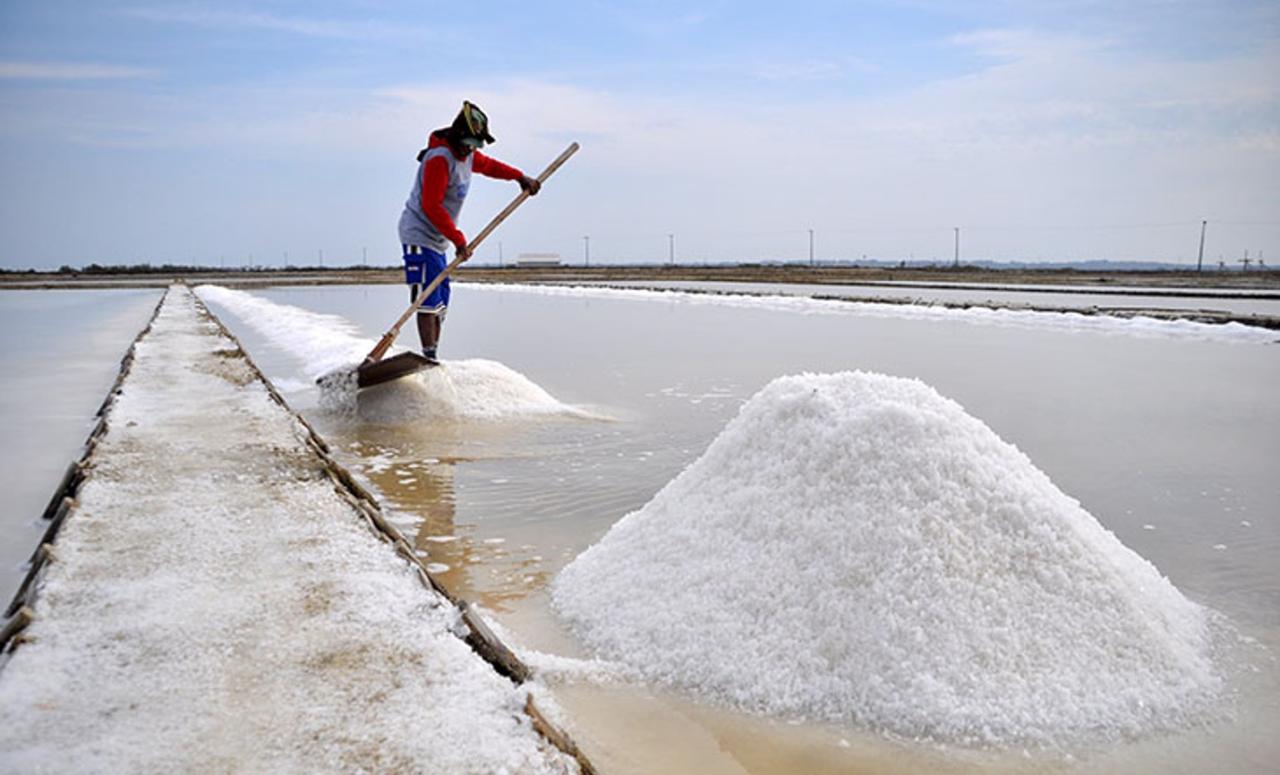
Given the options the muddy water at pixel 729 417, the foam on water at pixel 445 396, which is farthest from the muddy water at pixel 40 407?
the foam on water at pixel 445 396

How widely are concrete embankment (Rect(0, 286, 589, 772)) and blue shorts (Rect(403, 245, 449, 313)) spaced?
7.44 ft

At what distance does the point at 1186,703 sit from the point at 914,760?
0.58 metres

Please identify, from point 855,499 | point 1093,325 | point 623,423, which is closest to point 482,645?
point 855,499

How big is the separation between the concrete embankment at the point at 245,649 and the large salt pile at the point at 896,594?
0.45 meters

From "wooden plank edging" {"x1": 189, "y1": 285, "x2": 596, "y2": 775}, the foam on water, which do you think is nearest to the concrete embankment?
"wooden plank edging" {"x1": 189, "y1": 285, "x2": 596, "y2": 775}

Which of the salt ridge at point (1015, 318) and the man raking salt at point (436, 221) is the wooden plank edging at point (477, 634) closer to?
the man raking salt at point (436, 221)

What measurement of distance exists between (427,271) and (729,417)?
181 cm

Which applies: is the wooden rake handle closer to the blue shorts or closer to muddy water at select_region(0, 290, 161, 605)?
the blue shorts

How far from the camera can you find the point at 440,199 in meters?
4.73

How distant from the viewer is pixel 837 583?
1891mm

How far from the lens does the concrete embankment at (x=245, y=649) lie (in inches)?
53.4

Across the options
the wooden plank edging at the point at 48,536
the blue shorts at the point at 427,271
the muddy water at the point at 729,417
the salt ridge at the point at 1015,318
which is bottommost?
the salt ridge at the point at 1015,318

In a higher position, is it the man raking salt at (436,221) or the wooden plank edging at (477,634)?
the man raking salt at (436,221)

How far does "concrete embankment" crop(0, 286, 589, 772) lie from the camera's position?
4.45 feet
